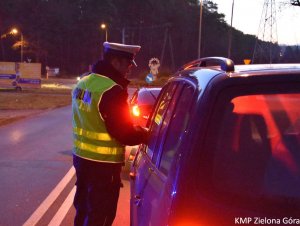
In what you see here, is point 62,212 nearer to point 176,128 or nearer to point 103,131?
point 103,131

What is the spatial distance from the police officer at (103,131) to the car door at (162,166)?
1.80ft

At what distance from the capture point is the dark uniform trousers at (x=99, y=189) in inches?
162

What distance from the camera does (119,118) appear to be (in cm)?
398

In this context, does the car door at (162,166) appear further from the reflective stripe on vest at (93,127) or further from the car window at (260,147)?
the reflective stripe on vest at (93,127)

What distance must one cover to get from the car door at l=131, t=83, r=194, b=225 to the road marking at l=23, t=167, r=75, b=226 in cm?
325

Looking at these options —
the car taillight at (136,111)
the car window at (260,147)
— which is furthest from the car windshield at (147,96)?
the car window at (260,147)

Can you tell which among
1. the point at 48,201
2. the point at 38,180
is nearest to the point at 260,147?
the point at 48,201

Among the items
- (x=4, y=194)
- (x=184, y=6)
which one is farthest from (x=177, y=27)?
(x=4, y=194)

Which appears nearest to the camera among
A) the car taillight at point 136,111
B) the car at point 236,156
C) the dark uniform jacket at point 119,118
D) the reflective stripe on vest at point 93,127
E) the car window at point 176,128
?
the car at point 236,156

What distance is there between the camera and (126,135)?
3.96 meters

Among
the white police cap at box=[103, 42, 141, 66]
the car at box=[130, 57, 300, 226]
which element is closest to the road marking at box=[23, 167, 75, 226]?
the white police cap at box=[103, 42, 141, 66]

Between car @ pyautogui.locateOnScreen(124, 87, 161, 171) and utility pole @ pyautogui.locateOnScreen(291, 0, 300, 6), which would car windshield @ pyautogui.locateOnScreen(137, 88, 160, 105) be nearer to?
Result: car @ pyautogui.locateOnScreen(124, 87, 161, 171)

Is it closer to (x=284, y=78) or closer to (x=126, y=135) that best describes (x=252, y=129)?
(x=284, y=78)

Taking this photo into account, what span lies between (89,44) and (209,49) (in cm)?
2705
